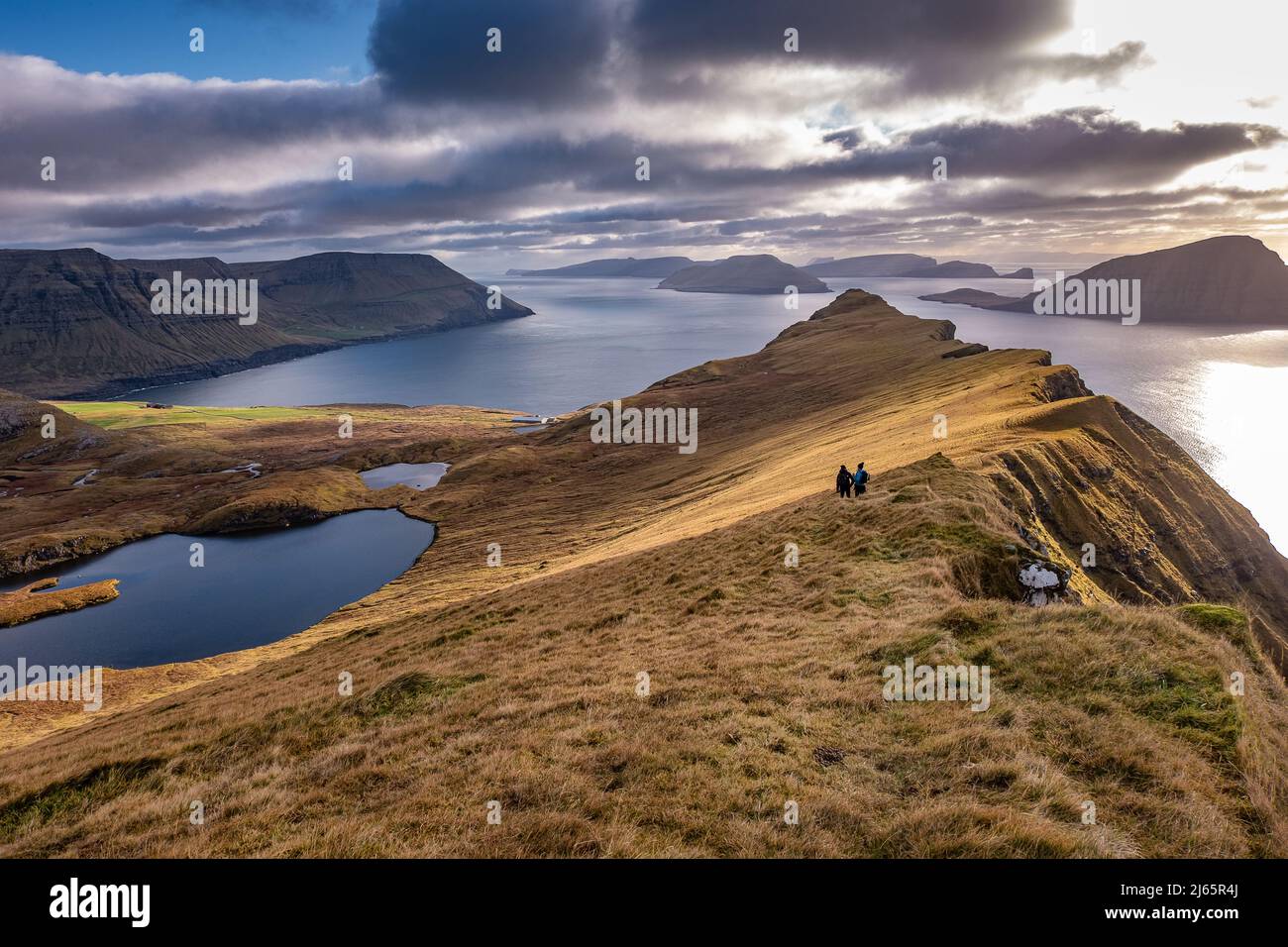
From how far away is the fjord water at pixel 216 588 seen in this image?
199 ft

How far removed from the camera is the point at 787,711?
1316 cm

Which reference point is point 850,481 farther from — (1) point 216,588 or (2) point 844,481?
(1) point 216,588

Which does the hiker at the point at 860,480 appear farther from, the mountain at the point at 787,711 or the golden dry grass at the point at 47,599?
the golden dry grass at the point at 47,599

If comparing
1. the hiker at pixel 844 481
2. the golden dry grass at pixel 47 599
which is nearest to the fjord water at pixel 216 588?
the golden dry grass at pixel 47 599

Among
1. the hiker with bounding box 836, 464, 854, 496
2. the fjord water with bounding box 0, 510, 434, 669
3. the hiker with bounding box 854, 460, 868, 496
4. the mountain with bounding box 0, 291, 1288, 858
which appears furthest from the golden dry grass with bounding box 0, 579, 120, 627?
the hiker with bounding box 854, 460, 868, 496

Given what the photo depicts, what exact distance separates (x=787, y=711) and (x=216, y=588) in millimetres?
86131

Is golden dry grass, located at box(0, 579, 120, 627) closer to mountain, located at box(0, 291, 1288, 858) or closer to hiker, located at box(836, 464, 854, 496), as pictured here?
mountain, located at box(0, 291, 1288, 858)

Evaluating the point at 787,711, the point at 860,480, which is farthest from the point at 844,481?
the point at 787,711

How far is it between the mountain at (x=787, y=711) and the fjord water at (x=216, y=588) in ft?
64.2

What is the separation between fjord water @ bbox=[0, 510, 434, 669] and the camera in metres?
60.6

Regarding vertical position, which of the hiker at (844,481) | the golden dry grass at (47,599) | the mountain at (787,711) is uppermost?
the hiker at (844,481)

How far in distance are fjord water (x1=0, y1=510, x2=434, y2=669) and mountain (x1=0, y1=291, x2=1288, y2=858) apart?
1958cm
